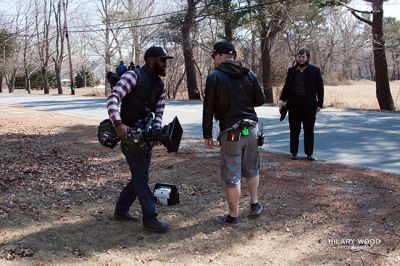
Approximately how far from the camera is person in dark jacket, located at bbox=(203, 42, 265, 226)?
4.20 m

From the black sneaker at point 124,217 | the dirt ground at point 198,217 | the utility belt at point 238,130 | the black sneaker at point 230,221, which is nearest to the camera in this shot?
the dirt ground at point 198,217

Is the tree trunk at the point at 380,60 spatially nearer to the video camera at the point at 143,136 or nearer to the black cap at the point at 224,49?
the black cap at the point at 224,49

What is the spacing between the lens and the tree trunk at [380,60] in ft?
58.2

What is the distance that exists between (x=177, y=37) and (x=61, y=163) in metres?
22.4

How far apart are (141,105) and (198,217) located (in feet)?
4.53

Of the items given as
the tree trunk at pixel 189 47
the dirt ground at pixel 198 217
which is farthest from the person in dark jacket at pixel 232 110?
the tree trunk at pixel 189 47

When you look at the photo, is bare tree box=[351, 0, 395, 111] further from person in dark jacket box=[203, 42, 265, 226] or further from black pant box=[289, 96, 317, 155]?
person in dark jacket box=[203, 42, 265, 226]

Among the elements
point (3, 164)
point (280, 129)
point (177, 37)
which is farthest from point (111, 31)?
point (3, 164)

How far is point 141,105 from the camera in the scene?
4.14m

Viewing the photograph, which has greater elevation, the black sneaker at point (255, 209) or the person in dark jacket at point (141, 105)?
the person in dark jacket at point (141, 105)

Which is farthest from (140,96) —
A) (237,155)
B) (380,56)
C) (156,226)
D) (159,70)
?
(380,56)

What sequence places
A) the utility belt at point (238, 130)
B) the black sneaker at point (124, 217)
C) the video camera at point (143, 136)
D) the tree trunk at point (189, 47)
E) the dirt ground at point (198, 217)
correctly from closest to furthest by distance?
the dirt ground at point (198, 217) → the video camera at point (143, 136) → the utility belt at point (238, 130) → the black sneaker at point (124, 217) → the tree trunk at point (189, 47)

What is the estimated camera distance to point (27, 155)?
26.0ft

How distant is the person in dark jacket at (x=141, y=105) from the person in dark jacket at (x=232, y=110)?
1.52 feet
